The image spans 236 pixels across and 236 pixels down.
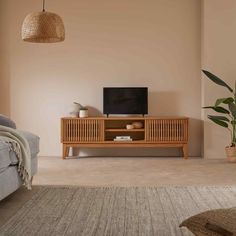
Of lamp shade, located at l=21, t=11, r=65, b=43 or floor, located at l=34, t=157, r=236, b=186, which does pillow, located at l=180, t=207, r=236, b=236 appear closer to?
floor, located at l=34, t=157, r=236, b=186

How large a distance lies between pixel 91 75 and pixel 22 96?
1.13 m

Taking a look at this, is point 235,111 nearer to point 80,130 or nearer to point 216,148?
point 216,148

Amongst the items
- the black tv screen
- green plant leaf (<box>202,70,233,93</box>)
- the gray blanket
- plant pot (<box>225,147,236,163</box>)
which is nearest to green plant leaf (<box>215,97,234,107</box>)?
green plant leaf (<box>202,70,233,93</box>)

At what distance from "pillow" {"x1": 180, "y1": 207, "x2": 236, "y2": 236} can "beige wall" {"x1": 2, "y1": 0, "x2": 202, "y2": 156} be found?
5.14m

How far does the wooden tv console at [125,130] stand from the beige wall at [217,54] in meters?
0.43

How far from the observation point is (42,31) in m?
4.31

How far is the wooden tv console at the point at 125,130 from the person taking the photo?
22.0 feet

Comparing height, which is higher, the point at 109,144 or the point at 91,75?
the point at 91,75

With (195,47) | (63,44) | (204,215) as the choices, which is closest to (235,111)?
(195,47)

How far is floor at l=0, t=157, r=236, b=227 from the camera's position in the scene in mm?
4645

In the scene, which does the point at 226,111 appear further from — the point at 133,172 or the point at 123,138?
the point at 133,172

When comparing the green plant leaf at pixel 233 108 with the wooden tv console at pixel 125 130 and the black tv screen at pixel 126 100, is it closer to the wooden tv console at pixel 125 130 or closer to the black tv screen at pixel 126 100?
the wooden tv console at pixel 125 130

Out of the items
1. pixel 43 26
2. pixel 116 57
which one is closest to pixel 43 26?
pixel 43 26

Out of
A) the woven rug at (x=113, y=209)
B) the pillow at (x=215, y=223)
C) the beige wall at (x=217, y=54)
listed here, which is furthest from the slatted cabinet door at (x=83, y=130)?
the pillow at (x=215, y=223)
